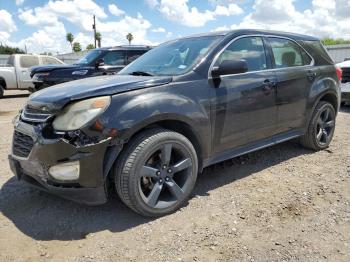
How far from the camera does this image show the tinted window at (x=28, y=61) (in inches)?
539

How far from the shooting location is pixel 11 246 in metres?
2.91

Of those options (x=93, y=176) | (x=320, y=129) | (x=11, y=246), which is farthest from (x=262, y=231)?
(x=320, y=129)

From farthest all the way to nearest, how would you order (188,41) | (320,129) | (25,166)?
(320,129), (188,41), (25,166)

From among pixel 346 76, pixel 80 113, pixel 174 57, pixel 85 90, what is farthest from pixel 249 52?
pixel 346 76

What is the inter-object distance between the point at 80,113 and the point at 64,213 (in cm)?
111

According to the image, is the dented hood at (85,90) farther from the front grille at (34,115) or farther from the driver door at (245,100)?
the driver door at (245,100)

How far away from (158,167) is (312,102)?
267cm

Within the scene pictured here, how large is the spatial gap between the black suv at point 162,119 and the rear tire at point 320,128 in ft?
1.54

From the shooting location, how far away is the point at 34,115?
3.18 meters

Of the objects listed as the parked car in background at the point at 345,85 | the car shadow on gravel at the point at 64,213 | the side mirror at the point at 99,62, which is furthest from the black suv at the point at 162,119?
the side mirror at the point at 99,62

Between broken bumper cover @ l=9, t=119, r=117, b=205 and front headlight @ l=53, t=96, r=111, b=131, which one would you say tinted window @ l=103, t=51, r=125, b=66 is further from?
front headlight @ l=53, t=96, r=111, b=131

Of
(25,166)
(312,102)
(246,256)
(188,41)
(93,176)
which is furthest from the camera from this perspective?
(312,102)

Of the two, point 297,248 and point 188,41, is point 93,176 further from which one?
point 188,41

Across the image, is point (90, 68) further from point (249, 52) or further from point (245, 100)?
point (245, 100)
